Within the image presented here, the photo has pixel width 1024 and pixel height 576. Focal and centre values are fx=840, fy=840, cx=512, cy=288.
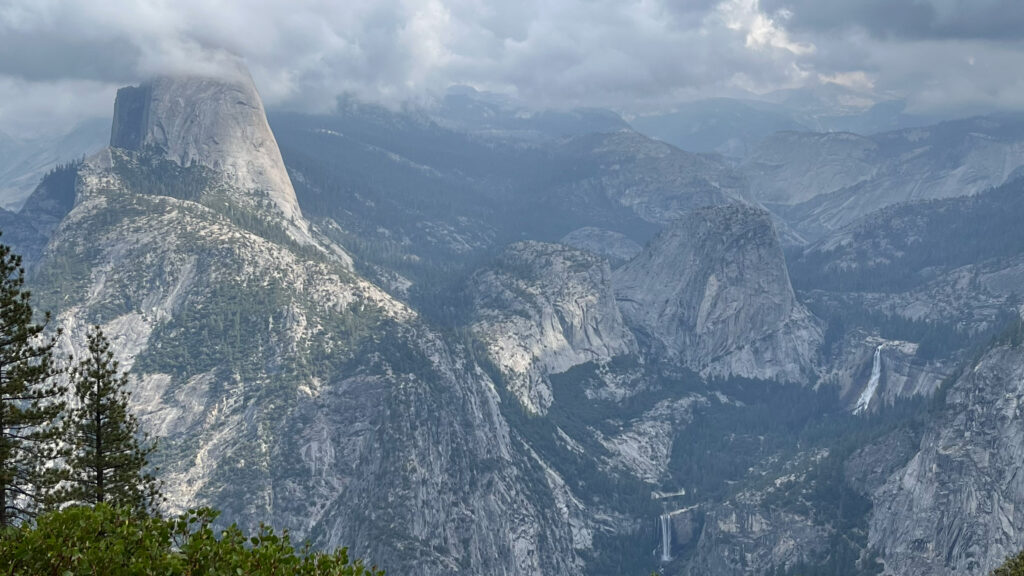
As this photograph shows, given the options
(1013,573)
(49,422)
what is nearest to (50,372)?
(49,422)

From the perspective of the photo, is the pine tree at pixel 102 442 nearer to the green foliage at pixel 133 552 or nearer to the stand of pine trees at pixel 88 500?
the stand of pine trees at pixel 88 500

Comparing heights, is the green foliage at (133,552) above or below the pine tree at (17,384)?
below

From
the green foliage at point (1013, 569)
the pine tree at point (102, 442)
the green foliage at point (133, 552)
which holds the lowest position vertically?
the green foliage at point (1013, 569)

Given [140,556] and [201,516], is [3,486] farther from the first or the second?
[140,556]

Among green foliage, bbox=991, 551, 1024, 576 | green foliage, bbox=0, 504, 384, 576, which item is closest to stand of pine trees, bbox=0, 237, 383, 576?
green foliage, bbox=0, 504, 384, 576

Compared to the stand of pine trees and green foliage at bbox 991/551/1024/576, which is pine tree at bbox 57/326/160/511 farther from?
green foliage at bbox 991/551/1024/576

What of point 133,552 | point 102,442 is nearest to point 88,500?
point 102,442

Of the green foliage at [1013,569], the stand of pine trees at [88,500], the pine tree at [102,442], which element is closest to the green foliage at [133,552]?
the stand of pine trees at [88,500]
